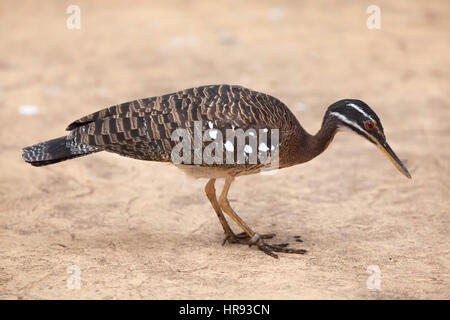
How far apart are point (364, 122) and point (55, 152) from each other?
2812mm

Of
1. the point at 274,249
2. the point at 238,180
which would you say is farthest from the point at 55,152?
the point at 238,180

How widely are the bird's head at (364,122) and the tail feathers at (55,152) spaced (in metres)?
2.27

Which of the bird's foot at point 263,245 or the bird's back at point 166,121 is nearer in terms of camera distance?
the bird's back at point 166,121

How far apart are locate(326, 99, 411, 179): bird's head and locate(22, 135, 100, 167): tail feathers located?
7.45 feet

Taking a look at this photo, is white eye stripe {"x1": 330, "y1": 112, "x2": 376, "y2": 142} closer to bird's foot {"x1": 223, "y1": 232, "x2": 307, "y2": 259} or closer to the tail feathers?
bird's foot {"x1": 223, "y1": 232, "x2": 307, "y2": 259}

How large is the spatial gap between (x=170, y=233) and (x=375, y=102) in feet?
16.5

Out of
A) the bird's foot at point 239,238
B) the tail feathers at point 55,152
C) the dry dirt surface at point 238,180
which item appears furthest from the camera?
the bird's foot at point 239,238

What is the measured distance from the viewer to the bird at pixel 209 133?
Result: 5254 millimetres

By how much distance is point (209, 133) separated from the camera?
206 inches

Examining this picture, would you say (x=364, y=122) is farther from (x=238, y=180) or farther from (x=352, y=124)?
(x=238, y=180)

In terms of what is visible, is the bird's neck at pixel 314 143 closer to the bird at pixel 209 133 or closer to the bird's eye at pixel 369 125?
the bird at pixel 209 133

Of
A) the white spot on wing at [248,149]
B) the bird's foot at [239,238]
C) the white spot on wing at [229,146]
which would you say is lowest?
the bird's foot at [239,238]

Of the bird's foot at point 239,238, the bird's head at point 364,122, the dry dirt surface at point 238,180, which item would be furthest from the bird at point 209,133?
the dry dirt surface at point 238,180
